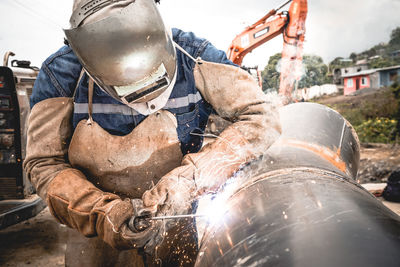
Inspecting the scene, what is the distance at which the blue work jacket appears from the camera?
6.03 ft

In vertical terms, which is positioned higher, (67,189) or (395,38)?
(395,38)

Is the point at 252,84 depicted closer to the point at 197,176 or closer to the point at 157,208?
the point at 197,176

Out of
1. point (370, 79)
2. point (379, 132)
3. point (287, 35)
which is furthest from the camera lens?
point (370, 79)

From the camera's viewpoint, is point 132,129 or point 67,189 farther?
point 132,129

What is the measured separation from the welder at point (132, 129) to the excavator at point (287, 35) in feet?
16.7

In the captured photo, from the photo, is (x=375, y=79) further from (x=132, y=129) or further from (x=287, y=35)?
(x=132, y=129)

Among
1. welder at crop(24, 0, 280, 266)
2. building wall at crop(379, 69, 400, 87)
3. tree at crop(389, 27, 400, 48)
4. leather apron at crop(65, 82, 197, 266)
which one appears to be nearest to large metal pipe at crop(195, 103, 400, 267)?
welder at crop(24, 0, 280, 266)

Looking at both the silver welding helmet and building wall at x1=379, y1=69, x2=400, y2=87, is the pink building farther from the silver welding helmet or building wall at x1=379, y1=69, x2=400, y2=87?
the silver welding helmet

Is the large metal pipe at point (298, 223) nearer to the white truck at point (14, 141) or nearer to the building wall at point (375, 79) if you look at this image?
the white truck at point (14, 141)

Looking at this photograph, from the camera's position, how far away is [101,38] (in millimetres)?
1437

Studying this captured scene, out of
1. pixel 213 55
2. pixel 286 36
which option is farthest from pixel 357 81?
pixel 213 55

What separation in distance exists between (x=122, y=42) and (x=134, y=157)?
710 millimetres

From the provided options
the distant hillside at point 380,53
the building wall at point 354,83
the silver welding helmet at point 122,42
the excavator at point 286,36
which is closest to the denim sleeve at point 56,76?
the silver welding helmet at point 122,42

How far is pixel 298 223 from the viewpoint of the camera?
1.08 m
